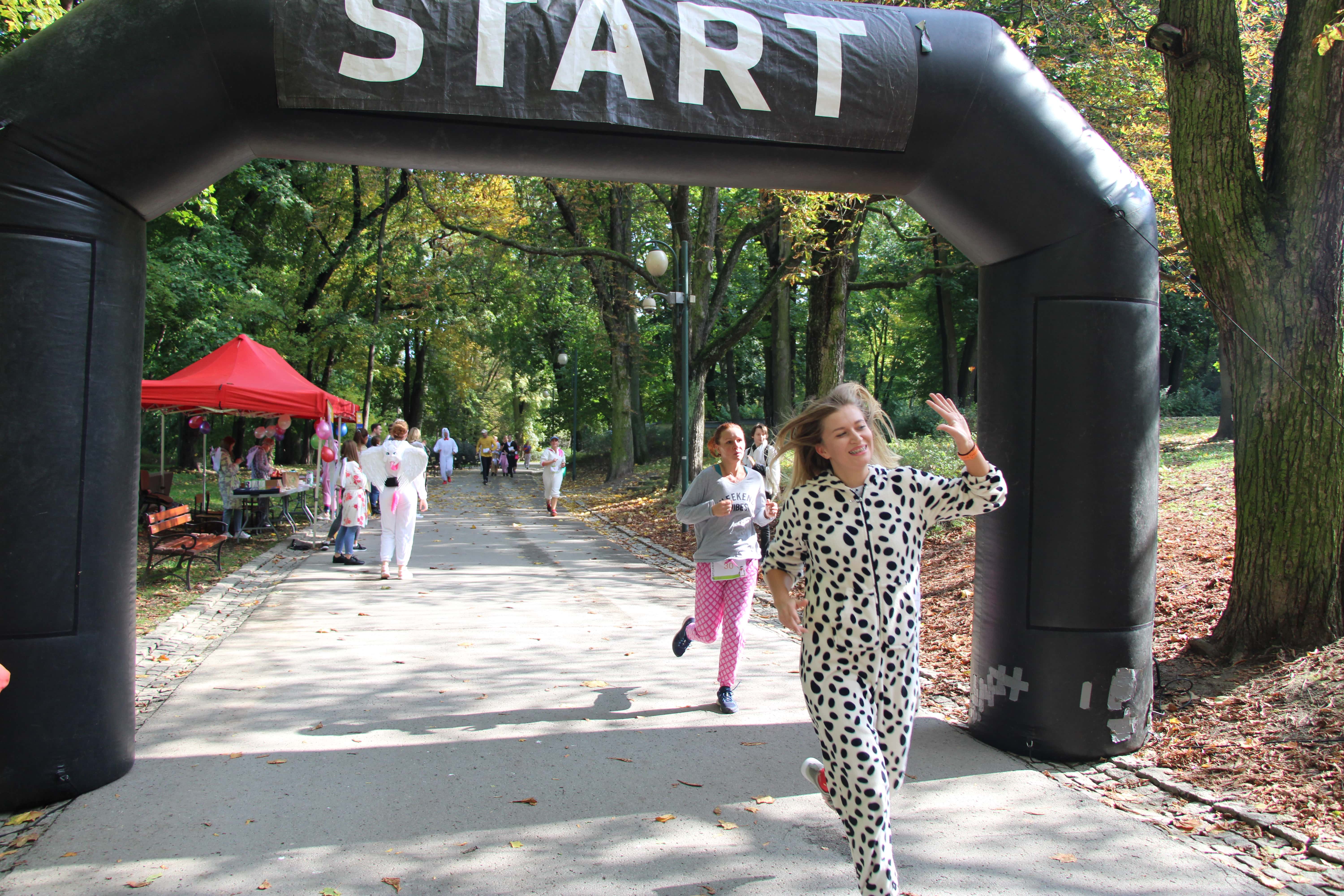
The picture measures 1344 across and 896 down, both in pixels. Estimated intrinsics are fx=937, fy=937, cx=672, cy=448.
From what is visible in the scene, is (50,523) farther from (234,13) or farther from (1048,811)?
(1048,811)

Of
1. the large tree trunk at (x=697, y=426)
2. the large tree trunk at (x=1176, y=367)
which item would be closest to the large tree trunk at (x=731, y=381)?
the large tree trunk at (x=1176, y=367)

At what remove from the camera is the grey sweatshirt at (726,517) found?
6082 mm

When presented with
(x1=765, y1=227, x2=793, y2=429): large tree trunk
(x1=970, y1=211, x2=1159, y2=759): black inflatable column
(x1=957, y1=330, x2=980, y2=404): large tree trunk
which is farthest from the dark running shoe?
(x1=957, y1=330, x2=980, y2=404): large tree trunk

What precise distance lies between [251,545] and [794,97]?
12.8m

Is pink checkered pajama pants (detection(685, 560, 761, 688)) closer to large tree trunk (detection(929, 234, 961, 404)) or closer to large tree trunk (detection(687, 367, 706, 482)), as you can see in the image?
large tree trunk (detection(687, 367, 706, 482))

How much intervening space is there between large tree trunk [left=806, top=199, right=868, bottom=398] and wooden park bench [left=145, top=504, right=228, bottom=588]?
353 inches

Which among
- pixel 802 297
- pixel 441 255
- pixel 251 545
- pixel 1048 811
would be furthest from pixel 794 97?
pixel 802 297

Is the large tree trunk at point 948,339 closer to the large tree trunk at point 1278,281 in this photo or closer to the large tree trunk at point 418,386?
the large tree trunk at point 418,386

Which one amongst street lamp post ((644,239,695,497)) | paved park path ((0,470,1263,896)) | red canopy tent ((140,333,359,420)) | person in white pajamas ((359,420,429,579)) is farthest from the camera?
street lamp post ((644,239,695,497))

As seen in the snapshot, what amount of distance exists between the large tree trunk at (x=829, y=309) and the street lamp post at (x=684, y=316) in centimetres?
247

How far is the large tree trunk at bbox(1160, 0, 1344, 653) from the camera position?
5.65 m

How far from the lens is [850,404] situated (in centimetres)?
352

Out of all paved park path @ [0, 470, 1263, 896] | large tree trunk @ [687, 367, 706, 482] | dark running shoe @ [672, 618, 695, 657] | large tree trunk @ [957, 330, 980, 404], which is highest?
large tree trunk @ [957, 330, 980, 404]

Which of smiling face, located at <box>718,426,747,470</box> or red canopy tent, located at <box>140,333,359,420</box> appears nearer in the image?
smiling face, located at <box>718,426,747,470</box>
